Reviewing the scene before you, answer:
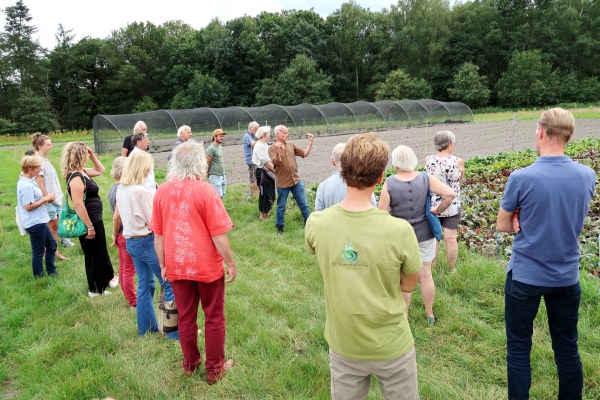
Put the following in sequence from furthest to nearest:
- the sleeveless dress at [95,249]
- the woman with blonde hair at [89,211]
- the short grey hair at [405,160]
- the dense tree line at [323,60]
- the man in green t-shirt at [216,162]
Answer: the dense tree line at [323,60] < the man in green t-shirt at [216,162] < the sleeveless dress at [95,249] < the woman with blonde hair at [89,211] < the short grey hair at [405,160]

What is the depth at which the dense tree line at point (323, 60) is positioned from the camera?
4853 cm

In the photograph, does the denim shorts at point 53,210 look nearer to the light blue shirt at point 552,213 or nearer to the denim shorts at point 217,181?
the denim shorts at point 217,181

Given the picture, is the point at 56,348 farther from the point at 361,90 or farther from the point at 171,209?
the point at 361,90

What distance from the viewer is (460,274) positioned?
14.4 feet

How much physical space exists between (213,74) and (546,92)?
4054 centimetres

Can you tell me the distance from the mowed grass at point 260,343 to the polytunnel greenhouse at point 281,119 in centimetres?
1787

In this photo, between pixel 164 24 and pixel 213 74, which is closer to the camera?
pixel 213 74

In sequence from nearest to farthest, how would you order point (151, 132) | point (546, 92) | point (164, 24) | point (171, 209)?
1. point (171, 209)
2. point (151, 132)
3. point (546, 92)
4. point (164, 24)

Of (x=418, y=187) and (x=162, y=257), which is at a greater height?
(x=418, y=187)

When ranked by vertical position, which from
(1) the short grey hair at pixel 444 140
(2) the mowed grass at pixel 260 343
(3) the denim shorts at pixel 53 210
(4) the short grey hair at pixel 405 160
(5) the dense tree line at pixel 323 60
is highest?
(5) the dense tree line at pixel 323 60

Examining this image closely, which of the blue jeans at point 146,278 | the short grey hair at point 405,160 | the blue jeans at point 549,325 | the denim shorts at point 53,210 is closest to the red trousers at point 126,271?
the blue jeans at point 146,278

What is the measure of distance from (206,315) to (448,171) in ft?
9.35

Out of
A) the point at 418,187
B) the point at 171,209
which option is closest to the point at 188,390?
the point at 171,209

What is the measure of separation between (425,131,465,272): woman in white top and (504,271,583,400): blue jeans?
75.4 inches
